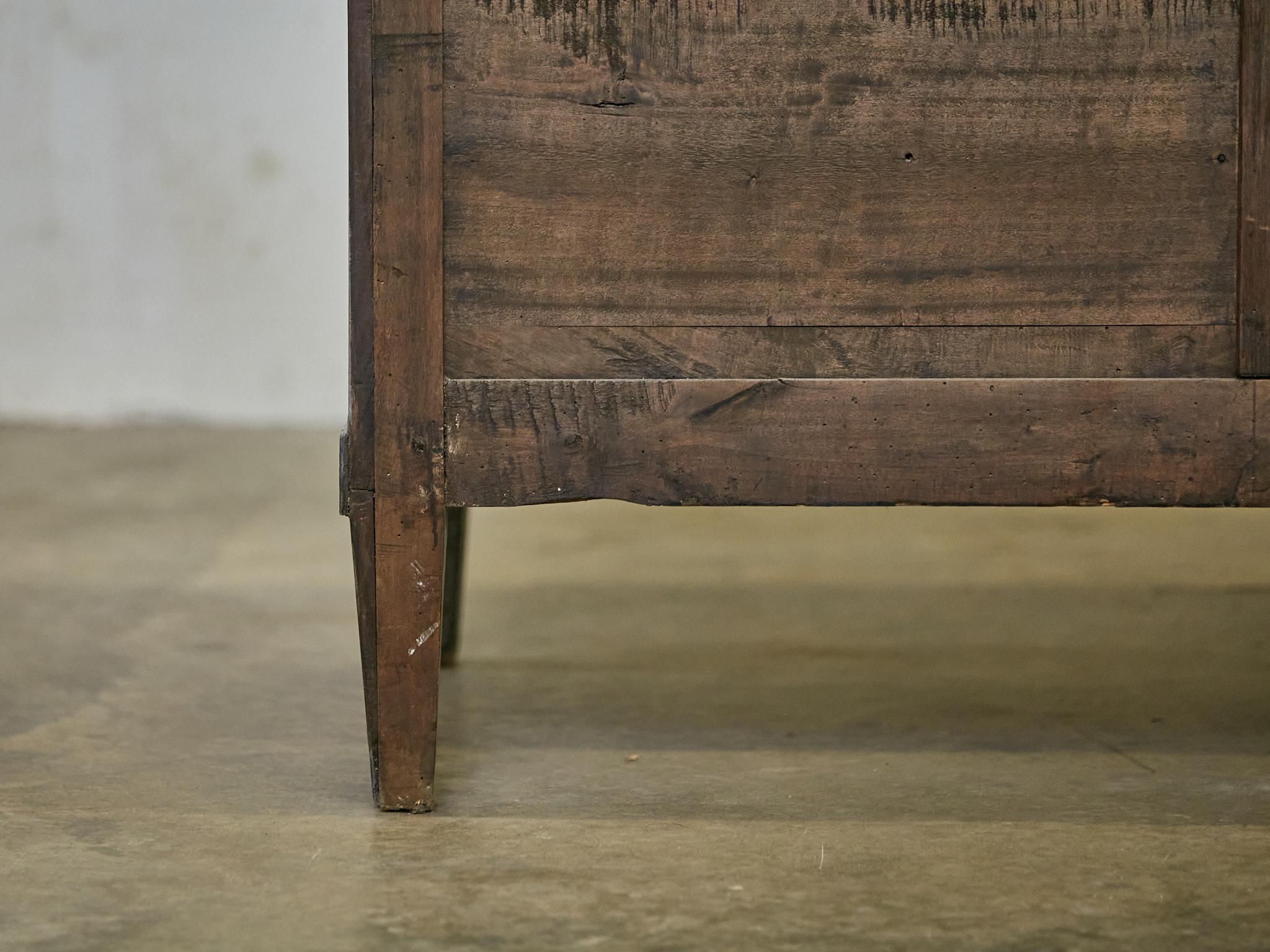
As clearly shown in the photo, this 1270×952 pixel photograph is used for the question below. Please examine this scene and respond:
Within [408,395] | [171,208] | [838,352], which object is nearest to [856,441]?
[838,352]

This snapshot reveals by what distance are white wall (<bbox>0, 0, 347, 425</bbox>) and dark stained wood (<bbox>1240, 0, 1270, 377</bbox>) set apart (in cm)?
433

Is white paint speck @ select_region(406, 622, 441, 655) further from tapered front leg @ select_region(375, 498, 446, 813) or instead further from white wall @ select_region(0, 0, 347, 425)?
white wall @ select_region(0, 0, 347, 425)

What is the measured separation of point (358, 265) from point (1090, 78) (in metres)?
0.74

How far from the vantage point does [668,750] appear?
1.71 m

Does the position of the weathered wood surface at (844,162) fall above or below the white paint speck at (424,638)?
above

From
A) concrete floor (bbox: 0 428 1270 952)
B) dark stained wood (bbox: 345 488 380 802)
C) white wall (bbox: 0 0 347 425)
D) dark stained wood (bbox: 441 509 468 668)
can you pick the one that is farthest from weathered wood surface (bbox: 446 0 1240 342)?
white wall (bbox: 0 0 347 425)

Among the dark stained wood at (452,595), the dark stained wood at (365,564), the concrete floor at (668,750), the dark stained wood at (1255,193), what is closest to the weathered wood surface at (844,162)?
the dark stained wood at (1255,193)

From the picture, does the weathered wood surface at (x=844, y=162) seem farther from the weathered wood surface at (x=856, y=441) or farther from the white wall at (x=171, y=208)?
the white wall at (x=171, y=208)

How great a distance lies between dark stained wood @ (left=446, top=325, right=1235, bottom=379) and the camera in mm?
1417

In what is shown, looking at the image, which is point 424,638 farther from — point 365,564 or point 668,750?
point 668,750

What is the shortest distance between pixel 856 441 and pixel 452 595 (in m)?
0.95

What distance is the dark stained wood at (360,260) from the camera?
4.52 feet

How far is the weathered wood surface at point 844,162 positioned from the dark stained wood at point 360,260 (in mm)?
81

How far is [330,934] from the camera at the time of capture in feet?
3.69
